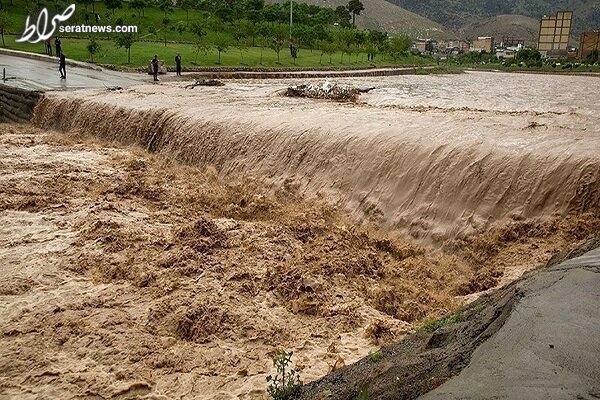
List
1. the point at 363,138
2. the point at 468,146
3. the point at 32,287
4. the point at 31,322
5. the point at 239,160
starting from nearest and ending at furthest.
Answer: the point at 31,322 < the point at 32,287 < the point at 468,146 < the point at 363,138 < the point at 239,160

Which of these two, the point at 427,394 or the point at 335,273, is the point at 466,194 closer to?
the point at 335,273

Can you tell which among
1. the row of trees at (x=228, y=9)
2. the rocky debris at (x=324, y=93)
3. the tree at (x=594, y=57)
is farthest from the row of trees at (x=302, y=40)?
the rocky debris at (x=324, y=93)

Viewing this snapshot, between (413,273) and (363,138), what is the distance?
391cm

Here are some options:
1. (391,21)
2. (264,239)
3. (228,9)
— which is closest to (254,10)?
(228,9)

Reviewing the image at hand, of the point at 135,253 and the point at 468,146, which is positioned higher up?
the point at 468,146

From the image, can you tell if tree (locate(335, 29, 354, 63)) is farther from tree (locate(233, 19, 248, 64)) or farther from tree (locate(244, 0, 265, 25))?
tree (locate(244, 0, 265, 25))

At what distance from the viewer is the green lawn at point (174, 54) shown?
33.0m

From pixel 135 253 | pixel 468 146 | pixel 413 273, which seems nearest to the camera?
pixel 413 273

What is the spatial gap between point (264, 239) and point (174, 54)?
29.4 meters

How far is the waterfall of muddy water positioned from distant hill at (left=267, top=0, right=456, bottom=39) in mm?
128349

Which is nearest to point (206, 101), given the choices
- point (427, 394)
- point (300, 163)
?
point (300, 163)

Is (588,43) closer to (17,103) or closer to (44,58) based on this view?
(44,58)

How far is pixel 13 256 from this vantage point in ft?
27.7

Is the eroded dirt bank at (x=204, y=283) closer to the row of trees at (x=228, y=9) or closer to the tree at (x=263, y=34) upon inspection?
A: the tree at (x=263, y=34)
